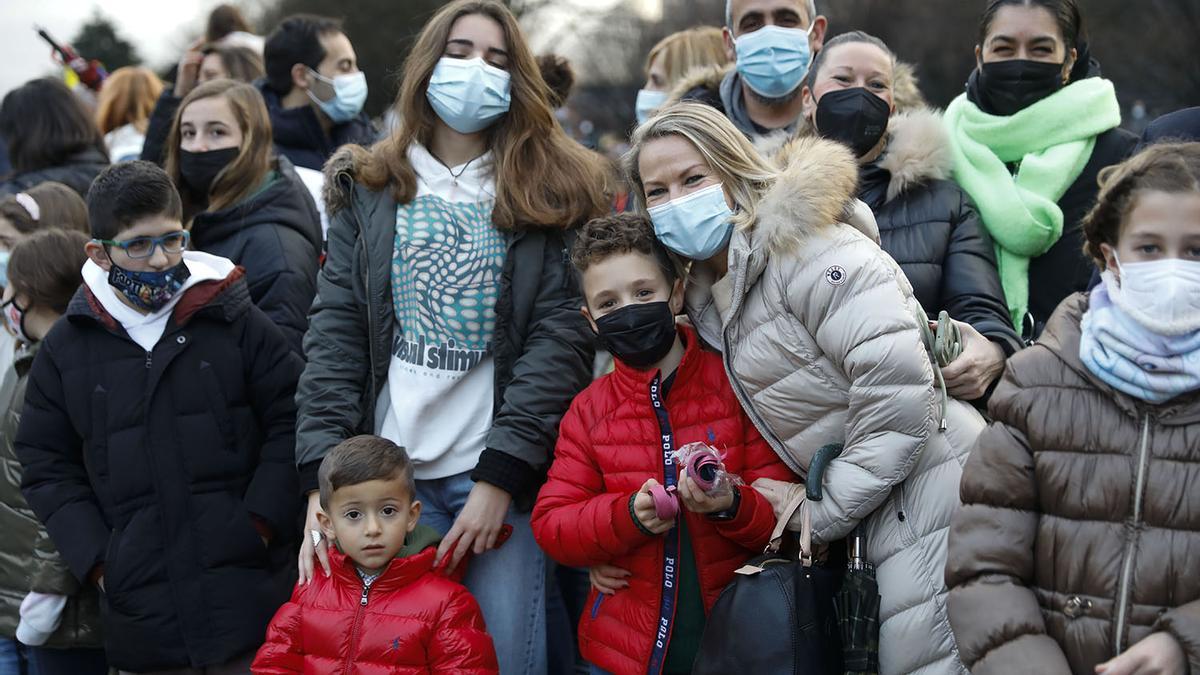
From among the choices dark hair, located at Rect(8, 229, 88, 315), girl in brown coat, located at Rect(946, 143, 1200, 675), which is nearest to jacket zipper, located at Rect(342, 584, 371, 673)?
girl in brown coat, located at Rect(946, 143, 1200, 675)

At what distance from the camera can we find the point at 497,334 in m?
4.15

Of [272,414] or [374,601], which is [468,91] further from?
[374,601]

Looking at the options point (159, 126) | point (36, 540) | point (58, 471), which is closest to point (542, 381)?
point (58, 471)

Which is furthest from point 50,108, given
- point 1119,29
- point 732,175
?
point 1119,29

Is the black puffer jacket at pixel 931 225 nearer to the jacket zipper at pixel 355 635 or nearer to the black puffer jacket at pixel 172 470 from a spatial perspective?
the jacket zipper at pixel 355 635

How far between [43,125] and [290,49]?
4.78ft

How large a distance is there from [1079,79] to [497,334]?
244cm

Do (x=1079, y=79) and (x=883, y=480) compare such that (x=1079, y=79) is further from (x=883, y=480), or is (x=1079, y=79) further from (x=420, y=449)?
(x=420, y=449)

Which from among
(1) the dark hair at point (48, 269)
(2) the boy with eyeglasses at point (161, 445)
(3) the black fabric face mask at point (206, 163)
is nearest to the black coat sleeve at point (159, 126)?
(3) the black fabric face mask at point (206, 163)

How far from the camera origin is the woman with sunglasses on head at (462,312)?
410 centimetres

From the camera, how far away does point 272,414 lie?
4.51 m

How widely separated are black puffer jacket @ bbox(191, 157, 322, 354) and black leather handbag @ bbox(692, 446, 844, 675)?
2274 mm

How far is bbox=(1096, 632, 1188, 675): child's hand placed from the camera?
8.93 ft

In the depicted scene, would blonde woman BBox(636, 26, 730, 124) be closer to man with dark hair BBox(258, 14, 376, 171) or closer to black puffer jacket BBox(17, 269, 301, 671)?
man with dark hair BBox(258, 14, 376, 171)
